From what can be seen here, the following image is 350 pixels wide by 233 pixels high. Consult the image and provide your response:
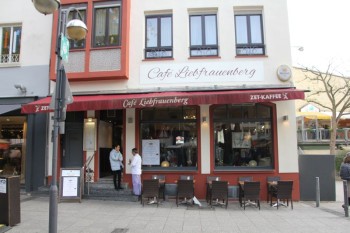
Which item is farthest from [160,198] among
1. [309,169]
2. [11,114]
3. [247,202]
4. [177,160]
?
[11,114]

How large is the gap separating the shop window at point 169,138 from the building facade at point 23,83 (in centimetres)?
397

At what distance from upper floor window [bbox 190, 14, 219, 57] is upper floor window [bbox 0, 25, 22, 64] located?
7172mm

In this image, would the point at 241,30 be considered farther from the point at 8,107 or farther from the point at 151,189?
the point at 8,107

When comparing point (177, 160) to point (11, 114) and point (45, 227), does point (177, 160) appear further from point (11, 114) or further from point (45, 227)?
point (11, 114)

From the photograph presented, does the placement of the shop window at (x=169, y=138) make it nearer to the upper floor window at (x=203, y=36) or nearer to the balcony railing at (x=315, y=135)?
the upper floor window at (x=203, y=36)

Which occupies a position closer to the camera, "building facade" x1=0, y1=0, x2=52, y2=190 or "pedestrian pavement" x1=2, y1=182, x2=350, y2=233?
"pedestrian pavement" x1=2, y1=182, x2=350, y2=233

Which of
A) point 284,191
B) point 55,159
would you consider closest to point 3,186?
point 55,159

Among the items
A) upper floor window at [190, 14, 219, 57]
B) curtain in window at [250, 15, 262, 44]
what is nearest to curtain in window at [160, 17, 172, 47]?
upper floor window at [190, 14, 219, 57]

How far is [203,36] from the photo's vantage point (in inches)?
511

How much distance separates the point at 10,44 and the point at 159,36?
627 cm

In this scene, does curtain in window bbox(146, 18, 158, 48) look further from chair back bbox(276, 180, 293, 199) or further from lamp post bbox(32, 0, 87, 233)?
chair back bbox(276, 180, 293, 199)

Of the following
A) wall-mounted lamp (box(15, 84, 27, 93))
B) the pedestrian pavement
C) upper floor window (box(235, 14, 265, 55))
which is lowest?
the pedestrian pavement

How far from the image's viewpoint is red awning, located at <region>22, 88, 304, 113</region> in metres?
10.9

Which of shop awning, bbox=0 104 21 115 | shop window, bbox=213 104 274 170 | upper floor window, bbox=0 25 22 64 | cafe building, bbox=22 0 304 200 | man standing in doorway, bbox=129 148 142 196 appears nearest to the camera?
man standing in doorway, bbox=129 148 142 196
